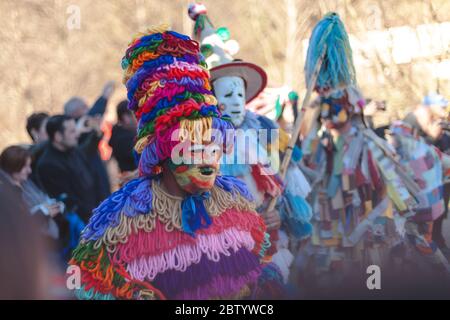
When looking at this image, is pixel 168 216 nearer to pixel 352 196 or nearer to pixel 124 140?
pixel 352 196

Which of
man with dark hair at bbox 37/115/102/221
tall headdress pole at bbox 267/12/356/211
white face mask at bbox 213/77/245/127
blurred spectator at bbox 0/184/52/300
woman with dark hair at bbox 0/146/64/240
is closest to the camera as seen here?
blurred spectator at bbox 0/184/52/300

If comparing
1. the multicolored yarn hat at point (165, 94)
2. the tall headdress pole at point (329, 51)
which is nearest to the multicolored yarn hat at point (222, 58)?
the tall headdress pole at point (329, 51)

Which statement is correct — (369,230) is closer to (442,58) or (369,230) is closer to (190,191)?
(190,191)

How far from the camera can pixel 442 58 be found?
1390cm

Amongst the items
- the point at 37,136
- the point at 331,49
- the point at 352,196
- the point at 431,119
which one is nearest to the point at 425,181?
the point at 431,119

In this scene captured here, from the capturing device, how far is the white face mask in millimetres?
6262

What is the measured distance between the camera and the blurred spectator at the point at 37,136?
8297 millimetres

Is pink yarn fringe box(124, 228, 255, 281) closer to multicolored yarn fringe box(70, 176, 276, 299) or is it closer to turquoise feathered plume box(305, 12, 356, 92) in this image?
multicolored yarn fringe box(70, 176, 276, 299)

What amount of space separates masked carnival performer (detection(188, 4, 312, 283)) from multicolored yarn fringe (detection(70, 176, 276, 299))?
1542 mm

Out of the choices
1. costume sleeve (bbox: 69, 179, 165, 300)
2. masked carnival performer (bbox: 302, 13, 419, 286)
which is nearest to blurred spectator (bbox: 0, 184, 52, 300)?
costume sleeve (bbox: 69, 179, 165, 300)

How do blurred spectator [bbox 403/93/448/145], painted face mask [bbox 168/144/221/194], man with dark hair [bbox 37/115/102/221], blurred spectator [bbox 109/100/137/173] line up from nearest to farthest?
painted face mask [bbox 168/144/221/194], man with dark hair [bbox 37/115/102/221], blurred spectator [bbox 109/100/137/173], blurred spectator [bbox 403/93/448/145]

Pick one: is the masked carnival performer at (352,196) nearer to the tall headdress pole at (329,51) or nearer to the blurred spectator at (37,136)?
the tall headdress pole at (329,51)

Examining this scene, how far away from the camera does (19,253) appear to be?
7.09 feet

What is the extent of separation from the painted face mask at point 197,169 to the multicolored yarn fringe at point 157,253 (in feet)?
0.29
